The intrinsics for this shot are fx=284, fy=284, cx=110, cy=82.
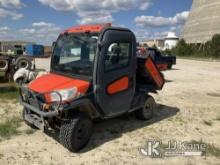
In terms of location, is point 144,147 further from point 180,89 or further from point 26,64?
point 26,64

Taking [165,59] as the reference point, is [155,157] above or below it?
below

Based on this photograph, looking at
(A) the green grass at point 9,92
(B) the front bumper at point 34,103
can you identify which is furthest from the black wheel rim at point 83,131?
(A) the green grass at point 9,92

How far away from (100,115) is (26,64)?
28.6ft

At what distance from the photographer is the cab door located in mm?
5469

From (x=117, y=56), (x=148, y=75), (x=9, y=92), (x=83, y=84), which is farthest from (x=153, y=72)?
(x=9, y=92)

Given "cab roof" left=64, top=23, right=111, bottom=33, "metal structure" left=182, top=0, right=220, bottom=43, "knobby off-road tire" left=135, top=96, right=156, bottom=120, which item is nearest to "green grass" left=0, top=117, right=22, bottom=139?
"cab roof" left=64, top=23, right=111, bottom=33

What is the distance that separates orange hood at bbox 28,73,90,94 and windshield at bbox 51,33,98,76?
20 centimetres

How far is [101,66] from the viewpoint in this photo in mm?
5438

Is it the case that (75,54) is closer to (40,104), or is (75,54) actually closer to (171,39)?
(40,104)

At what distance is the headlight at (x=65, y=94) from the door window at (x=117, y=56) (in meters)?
0.82

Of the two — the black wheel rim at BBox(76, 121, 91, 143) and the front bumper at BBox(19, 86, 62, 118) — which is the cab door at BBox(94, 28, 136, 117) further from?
→ the front bumper at BBox(19, 86, 62, 118)

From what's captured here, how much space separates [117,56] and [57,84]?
53.2 inches

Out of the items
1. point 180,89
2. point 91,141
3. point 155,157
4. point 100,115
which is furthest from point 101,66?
point 180,89

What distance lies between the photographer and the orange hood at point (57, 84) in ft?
17.4
